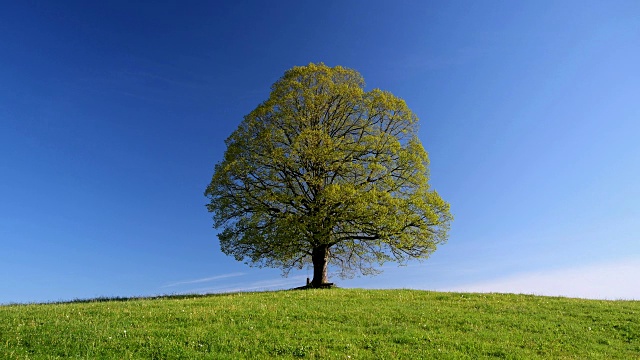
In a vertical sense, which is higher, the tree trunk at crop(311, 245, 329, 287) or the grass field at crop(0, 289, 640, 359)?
the tree trunk at crop(311, 245, 329, 287)

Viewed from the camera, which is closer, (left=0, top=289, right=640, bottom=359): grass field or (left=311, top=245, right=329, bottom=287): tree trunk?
(left=0, top=289, right=640, bottom=359): grass field

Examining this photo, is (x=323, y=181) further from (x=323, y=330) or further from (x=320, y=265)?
(x=323, y=330)

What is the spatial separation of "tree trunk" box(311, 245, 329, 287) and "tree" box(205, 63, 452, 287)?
7 centimetres

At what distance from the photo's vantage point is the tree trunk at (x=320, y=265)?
34.0 metres

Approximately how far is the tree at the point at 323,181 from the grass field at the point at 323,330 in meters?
8.18

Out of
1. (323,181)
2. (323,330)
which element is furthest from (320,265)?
(323,330)

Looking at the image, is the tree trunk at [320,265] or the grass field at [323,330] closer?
the grass field at [323,330]

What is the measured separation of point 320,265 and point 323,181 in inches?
238

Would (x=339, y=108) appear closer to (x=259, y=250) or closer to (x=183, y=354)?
(x=259, y=250)

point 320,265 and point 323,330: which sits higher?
point 320,265

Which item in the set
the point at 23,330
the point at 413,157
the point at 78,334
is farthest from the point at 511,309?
the point at 23,330

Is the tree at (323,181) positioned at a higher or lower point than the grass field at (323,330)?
higher

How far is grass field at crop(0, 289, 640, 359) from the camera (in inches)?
583

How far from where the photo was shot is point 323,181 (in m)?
34.6
